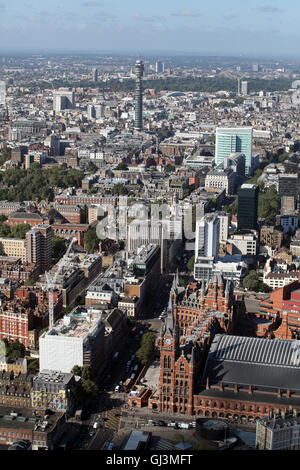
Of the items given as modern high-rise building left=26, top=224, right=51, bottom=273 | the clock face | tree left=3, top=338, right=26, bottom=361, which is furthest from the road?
modern high-rise building left=26, top=224, right=51, bottom=273

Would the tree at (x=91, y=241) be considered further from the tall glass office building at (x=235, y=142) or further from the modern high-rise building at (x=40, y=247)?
the tall glass office building at (x=235, y=142)

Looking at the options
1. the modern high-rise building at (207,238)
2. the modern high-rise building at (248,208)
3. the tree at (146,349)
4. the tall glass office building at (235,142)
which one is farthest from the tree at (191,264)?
the tall glass office building at (235,142)

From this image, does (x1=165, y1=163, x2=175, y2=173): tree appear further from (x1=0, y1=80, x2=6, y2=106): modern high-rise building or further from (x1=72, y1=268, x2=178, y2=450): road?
(x1=0, y1=80, x2=6, y2=106): modern high-rise building

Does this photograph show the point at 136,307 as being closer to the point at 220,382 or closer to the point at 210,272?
the point at 210,272
